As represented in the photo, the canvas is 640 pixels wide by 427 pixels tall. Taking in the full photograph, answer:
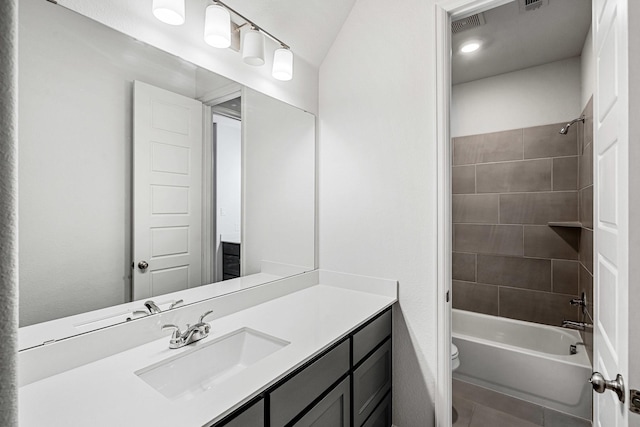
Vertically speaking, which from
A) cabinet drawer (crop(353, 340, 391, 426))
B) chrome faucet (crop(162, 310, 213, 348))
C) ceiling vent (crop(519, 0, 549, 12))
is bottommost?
cabinet drawer (crop(353, 340, 391, 426))

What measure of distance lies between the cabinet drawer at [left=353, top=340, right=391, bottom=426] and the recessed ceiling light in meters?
2.10

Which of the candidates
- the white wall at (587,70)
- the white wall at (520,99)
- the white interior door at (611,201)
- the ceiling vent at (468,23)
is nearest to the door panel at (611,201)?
the white interior door at (611,201)

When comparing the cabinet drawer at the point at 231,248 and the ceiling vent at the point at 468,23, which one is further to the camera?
the ceiling vent at the point at 468,23

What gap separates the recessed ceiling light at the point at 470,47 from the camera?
7.51ft

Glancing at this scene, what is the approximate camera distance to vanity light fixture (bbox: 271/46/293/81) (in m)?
1.69

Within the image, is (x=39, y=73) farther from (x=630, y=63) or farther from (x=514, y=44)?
(x=514, y=44)

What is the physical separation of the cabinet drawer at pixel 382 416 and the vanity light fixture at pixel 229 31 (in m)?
1.74

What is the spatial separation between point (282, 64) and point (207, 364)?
1.45m

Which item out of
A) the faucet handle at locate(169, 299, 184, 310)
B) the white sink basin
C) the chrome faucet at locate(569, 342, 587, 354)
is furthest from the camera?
the chrome faucet at locate(569, 342, 587, 354)

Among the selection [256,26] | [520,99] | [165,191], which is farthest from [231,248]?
[520,99]

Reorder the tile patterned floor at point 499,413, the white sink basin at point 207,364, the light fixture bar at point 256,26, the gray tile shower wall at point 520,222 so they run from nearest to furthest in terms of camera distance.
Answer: the white sink basin at point 207,364
the light fixture bar at point 256,26
the tile patterned floor at point 499,413
the gray tile shower wall at point 520,222

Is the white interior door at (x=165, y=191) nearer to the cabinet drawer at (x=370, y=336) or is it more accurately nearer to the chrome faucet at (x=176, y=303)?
the chrome faucet at (x=176, y=303)

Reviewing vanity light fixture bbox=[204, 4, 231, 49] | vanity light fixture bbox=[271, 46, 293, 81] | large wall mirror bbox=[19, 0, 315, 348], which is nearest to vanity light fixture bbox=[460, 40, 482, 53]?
vanity light fixture bbox=[271, 46, 293, 81]

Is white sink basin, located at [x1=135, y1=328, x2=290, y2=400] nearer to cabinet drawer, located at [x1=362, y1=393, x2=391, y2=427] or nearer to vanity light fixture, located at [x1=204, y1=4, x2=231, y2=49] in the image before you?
cabinet drawer, located at [x1=362, y1=393, x2=391, y2=427]
